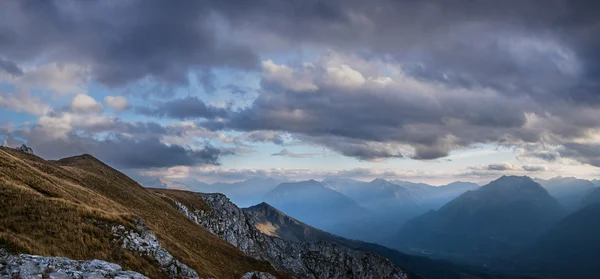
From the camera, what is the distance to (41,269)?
2183cm

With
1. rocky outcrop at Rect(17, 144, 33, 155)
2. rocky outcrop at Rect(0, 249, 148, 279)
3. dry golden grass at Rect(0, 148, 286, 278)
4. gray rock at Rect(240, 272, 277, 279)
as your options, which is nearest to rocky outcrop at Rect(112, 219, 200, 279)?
dry golden grass at Rect(0, 148, 286, 278)

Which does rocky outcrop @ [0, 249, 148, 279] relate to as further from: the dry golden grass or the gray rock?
the gray rock

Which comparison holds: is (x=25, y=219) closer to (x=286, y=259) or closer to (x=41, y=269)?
(x=41, y=269)

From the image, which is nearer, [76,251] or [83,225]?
[76,251]

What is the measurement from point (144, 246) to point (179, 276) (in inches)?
195

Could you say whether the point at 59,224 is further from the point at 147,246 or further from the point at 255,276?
the point at 255,276

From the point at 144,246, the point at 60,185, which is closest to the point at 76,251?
the point at 144,246

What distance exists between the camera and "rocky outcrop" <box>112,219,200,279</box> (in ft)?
119

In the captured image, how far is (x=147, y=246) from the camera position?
125ft

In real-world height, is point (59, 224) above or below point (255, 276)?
above

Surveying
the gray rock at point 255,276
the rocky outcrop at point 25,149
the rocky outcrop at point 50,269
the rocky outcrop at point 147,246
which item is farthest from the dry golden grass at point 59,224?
the rocky outcrop at point 25,149

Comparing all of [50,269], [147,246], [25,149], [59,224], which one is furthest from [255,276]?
[25,149]

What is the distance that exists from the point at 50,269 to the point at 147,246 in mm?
16424

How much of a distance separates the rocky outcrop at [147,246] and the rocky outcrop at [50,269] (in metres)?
12.0
